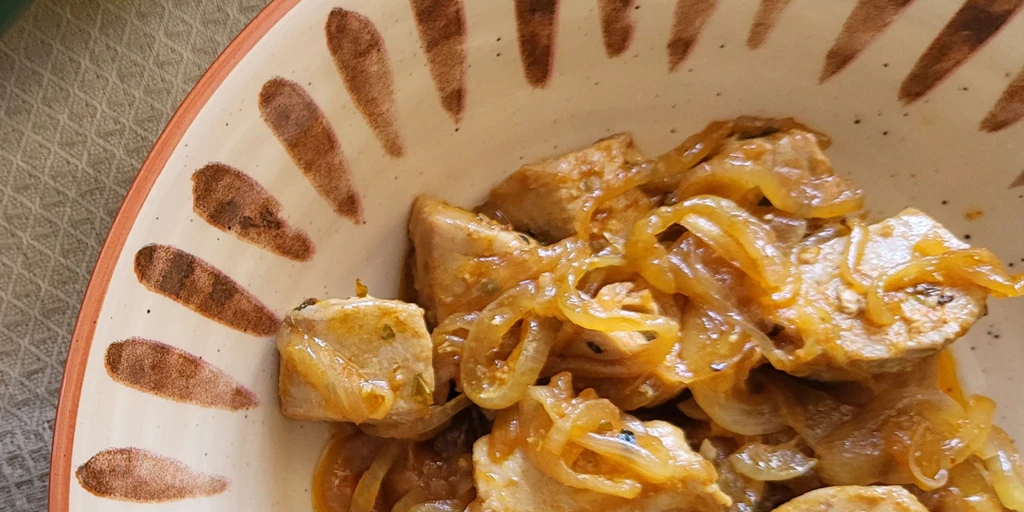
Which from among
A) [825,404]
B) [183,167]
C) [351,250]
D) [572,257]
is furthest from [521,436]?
[183,167]

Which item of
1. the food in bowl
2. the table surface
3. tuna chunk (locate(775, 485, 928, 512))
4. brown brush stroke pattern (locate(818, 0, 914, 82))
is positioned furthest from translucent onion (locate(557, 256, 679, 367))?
the table surface

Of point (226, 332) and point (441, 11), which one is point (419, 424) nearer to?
point (226, 332)

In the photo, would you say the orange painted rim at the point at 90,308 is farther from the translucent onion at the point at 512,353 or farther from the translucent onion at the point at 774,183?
the translucent onion at the point at 774,183

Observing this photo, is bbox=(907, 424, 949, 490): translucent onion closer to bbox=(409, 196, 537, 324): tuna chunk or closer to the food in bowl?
the food in bowl

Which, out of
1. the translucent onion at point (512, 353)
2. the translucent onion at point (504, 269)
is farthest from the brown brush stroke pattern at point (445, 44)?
the translucent onion at point (512, 353)

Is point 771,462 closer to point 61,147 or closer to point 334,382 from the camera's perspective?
point 334,382

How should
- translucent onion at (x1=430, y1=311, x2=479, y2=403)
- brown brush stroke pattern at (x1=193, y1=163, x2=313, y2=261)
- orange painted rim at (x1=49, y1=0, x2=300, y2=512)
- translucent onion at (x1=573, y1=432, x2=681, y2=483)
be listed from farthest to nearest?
translucent onion at (x1=430, y1=311, x2=479, y2=403)
translucent onion at (x1=573, y1=432, x2=681, y2=483)
brown brush stroke pattern at (x1=193, y1=163, x2=313, y2=261)
orange painted rim at (x1=49, y1=0, x2=300, y2=512)
